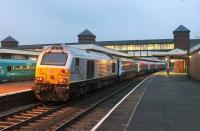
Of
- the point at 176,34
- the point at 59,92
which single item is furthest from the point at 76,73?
the point at 176,34

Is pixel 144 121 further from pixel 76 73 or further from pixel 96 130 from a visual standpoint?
pixel 76 73

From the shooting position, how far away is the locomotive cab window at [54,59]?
20188mm

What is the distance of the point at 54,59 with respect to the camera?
20484 millimetres

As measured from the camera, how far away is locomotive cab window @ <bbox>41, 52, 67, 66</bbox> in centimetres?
2019

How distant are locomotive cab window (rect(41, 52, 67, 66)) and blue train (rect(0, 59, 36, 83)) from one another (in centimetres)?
1709

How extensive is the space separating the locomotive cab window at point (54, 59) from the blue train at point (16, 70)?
17.1 m

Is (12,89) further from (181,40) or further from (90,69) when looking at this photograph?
(181,40)

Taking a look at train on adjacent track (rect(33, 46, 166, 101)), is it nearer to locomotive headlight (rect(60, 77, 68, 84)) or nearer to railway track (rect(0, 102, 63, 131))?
locomotive headlight (rect(60, 77, 68, 84))

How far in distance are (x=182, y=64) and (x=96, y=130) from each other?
65.3 m

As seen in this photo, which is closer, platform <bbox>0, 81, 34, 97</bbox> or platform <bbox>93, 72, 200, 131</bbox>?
platform <bbox>93, 72, 200, 131</bbox>

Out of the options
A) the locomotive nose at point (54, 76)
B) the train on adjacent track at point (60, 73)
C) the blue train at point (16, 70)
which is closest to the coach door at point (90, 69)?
the train on adjacent track at point (60, 73)

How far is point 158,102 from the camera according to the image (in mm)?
21109

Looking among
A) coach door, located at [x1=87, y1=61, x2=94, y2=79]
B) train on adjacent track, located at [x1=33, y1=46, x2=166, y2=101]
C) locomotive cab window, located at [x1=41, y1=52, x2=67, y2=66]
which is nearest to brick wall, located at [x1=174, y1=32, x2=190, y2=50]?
coach door, located at [x1=87, y1=61, x2=94, y2=79]

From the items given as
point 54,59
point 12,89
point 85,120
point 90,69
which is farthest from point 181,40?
point 85,120
